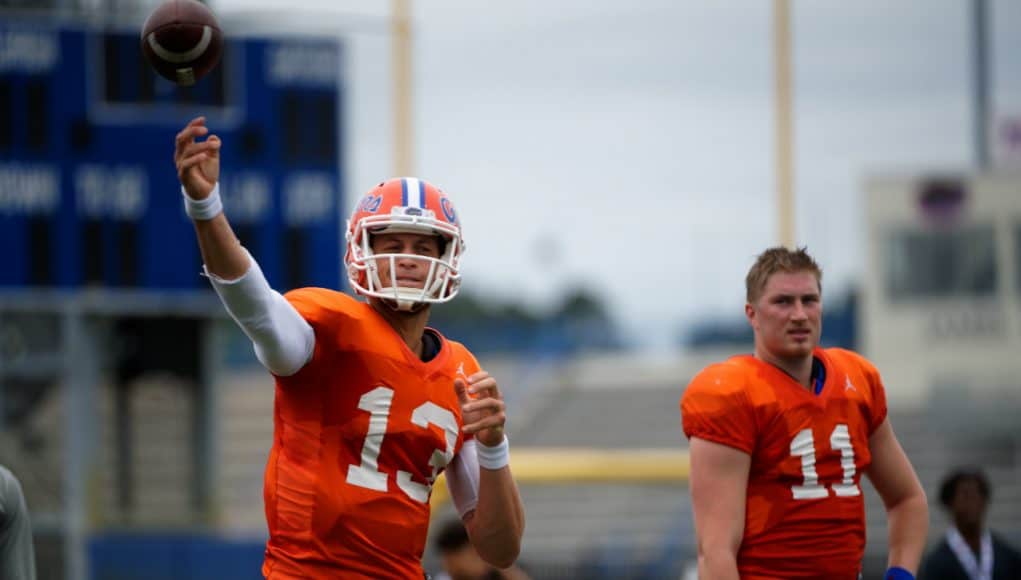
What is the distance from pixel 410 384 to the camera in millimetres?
3828

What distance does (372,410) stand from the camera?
3.78m

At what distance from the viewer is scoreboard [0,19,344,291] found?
44.1 feet

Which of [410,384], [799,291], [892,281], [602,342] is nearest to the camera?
[410,384]

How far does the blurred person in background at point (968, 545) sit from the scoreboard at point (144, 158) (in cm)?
741

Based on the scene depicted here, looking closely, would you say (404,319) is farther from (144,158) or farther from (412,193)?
(144,158)

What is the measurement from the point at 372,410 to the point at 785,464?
131cm

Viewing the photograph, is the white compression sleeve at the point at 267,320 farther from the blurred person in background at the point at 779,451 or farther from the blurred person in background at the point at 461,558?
the blurred person in background at the point at 461,558

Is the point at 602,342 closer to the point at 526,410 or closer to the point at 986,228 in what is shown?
the point at 526,410

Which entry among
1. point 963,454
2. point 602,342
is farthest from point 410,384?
point 602,342

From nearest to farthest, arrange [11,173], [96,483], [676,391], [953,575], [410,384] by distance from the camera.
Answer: [410,384], [953,575], [11,173], [96,483], [676,391]

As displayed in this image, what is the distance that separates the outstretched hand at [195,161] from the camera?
338 centimetres

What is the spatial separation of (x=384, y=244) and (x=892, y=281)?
1960cm

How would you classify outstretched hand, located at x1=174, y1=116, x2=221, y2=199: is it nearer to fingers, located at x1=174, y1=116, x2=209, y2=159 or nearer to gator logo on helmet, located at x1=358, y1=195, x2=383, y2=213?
fingers, located at x1=174, y1=116, x2=209, y2=159

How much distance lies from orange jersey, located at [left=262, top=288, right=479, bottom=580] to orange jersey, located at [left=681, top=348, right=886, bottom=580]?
39.3 inches
